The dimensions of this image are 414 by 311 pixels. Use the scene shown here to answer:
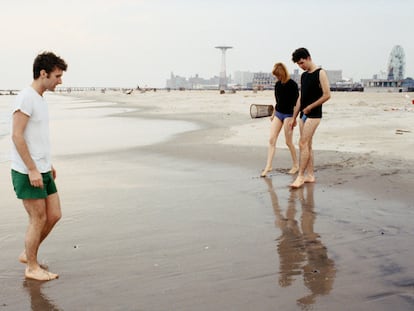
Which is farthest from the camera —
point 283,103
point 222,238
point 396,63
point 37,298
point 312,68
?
point 396,63

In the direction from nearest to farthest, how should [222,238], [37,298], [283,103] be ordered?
[37,298]
[222,238]
[283,103]

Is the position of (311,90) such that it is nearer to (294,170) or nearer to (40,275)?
(294,170)

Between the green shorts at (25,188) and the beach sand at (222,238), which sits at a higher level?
the green shorts at (25,188)

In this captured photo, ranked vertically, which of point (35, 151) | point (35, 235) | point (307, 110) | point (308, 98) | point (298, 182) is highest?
point (308, 98)

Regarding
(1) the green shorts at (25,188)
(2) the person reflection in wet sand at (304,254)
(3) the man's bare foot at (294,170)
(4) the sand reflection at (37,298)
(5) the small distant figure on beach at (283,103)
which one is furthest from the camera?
(3) the man's bare foot at (294,170)

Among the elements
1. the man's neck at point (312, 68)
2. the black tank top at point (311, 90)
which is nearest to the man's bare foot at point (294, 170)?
the black tank top at point (311, 90)

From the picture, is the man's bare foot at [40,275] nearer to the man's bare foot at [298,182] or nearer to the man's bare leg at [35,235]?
the man's bare leg at [35,235]

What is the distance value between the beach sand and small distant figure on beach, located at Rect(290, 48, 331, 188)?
0.38m

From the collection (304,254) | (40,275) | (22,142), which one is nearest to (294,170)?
(304,254)

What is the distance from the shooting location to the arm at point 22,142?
3.19 metres

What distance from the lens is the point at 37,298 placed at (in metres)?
3.05

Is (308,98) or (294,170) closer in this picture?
(308,98)

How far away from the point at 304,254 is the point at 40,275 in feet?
6.74

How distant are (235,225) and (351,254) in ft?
4.18
